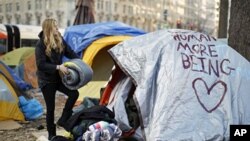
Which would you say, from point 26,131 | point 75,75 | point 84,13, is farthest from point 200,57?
point 84,13

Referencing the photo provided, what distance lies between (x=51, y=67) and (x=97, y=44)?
4.11m

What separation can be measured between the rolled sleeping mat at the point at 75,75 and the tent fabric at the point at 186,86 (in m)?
0.45

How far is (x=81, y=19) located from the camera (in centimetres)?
1244

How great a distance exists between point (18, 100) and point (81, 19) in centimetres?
503

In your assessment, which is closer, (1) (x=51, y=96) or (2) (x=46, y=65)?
(2) (x=46, y=65)

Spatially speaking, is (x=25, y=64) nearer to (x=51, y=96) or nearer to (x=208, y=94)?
(x=51, y=96)

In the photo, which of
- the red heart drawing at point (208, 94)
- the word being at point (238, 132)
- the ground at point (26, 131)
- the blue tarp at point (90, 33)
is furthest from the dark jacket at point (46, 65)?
the blue tarp at point (90, 33)

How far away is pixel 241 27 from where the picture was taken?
A: 20.6 feet

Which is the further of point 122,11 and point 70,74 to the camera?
point 122,11

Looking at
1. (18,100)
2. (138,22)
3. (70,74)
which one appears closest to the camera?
(70,74)

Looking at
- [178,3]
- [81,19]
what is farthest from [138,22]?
[81,19]

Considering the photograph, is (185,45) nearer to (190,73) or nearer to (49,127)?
(190,73)

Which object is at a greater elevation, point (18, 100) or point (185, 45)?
point (185, 45)

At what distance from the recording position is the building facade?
6550cm
